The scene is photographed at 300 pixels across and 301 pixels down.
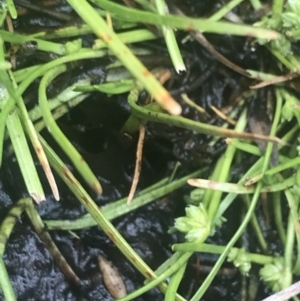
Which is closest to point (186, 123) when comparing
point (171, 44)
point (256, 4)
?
point (171, 44)

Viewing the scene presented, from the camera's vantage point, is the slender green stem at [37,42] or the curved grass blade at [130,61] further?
the slender green stem at [37,42]

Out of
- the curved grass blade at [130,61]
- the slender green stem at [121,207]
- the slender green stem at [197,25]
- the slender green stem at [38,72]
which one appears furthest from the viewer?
the slender green stem at [121,207]

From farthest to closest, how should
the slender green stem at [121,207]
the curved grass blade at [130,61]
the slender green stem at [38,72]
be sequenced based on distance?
the slender green stem at [121,207]
the slender green stem at [38,72]
the curved grass blade at [130,61]

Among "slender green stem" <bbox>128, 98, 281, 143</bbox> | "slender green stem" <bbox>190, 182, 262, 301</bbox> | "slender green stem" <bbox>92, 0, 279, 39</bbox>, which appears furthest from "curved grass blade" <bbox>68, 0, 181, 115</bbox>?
→ "slender green stem" <bbox>190, 182, 262, 301</bbox>

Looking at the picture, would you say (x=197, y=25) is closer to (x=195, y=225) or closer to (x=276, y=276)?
A: (x=195, y=225)

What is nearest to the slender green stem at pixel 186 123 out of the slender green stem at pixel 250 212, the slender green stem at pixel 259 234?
the slender green stem at pixel 250 212

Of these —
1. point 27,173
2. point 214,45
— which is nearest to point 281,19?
point 214,45

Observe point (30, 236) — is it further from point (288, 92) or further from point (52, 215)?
point (288, 92)

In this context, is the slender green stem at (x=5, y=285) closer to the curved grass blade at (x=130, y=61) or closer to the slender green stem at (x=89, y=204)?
the slender green stem at (x=89, y=204)

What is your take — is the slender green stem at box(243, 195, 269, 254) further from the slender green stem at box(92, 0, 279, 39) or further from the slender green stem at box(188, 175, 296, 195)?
the slender green stem at box(92, 0, 279, 39)
